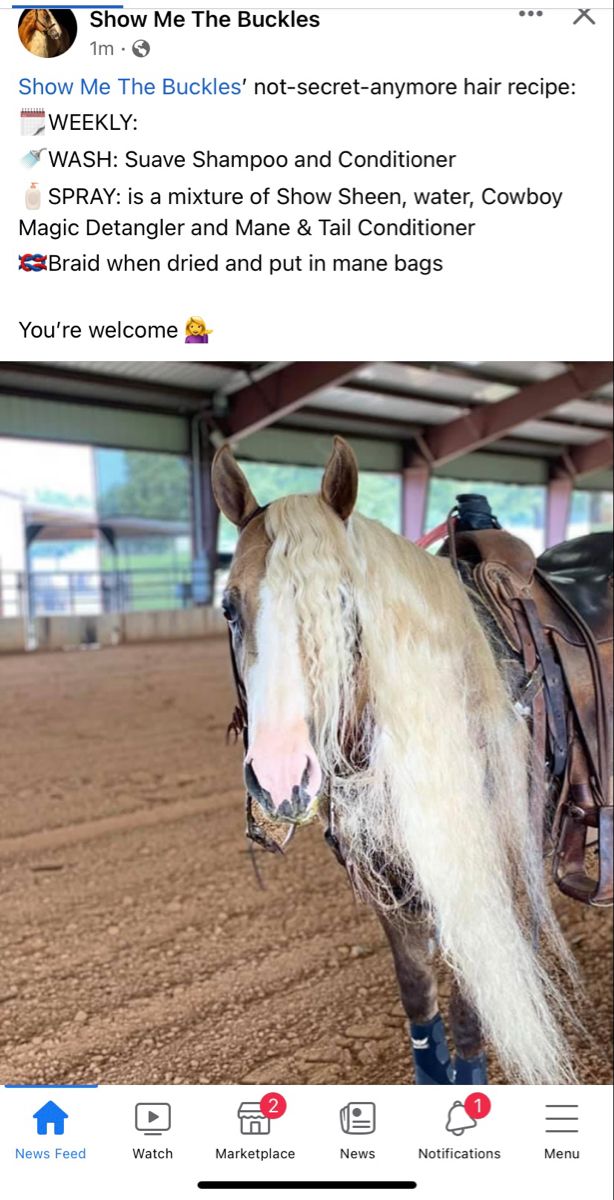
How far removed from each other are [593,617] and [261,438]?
0.92 m

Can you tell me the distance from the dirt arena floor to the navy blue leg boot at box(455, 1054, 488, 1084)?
0.39ft

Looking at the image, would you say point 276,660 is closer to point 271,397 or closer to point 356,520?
point 356,520

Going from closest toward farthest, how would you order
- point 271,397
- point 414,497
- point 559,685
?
point 559,685, point 414,497, point 271,397

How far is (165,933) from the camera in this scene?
1304 mm

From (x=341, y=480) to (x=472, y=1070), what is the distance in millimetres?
734

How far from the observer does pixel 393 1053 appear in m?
0.90

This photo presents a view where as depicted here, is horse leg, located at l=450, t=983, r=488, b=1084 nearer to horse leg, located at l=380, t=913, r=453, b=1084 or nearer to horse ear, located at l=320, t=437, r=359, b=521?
horse leg, located at l=380, t=913, r=453, b=1084

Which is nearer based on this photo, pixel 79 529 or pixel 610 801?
pixel 610 801
